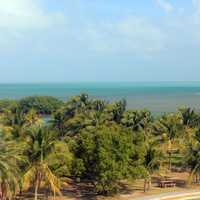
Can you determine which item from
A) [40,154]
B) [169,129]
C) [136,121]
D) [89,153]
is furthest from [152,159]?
[136,121]

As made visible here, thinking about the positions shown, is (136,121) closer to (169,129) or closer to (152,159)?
(169,129)

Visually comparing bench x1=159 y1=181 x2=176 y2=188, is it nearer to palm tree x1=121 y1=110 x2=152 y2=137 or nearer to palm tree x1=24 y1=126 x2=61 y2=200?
palm tree x1=121 y1=110 x2=152 y2=137

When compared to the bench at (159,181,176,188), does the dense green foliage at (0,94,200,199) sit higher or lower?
higher

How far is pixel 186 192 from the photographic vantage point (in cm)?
5703

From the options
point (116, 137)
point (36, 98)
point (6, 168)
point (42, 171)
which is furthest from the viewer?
point (36, 98)

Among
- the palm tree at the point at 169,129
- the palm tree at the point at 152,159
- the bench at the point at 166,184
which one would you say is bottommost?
the bench at the point at 166,184

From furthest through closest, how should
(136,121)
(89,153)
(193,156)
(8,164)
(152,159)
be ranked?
(136,121) < (193,156) < (152,159) < (89,153) < (8,164)

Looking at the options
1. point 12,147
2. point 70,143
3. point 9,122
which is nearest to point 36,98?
point 9,122

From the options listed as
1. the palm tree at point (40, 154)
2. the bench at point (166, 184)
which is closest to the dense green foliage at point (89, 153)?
the palm tree at point (40, 154)

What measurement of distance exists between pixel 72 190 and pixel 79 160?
5.43 metres

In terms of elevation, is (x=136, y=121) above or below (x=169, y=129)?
above

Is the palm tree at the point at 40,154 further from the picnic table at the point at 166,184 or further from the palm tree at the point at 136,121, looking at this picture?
the palm tree at the point at 136,121

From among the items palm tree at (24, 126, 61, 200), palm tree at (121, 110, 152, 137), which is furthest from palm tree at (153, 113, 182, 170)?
palm tree at (24, 126, 61, 200)

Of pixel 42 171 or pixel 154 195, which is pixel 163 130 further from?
pixel 42 171
